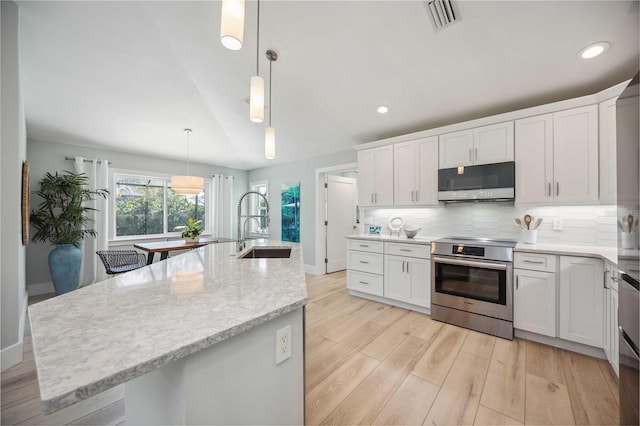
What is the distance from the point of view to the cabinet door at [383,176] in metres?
3.64

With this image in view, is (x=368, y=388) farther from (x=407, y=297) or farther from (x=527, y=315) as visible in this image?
(x=527, y=315)

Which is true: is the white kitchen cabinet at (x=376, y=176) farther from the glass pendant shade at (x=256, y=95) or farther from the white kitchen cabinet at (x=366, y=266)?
the glass pendant shade at (x=256, y=95)

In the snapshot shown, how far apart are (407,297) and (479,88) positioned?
101 inches

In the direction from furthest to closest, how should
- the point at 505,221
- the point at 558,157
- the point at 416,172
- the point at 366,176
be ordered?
the point at 366,176 < the point at 416,172 < the point at 505,221 < the point at 558,157

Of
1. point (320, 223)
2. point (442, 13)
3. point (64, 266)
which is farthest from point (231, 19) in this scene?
point (64, 266)

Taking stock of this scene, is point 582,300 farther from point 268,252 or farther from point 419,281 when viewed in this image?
point 268,252

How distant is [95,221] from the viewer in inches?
171

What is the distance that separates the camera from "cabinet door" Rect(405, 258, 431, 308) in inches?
118

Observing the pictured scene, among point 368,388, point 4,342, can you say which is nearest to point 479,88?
point 368,388

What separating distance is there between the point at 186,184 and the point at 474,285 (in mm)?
4150

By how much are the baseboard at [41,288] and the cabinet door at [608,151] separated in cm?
726

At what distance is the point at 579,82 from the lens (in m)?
2.43

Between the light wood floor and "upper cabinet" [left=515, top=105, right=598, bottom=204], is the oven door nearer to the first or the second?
the light wood floor

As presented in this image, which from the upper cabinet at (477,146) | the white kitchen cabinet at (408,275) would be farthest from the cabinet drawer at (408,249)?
the upper cabinet at (477,146)
